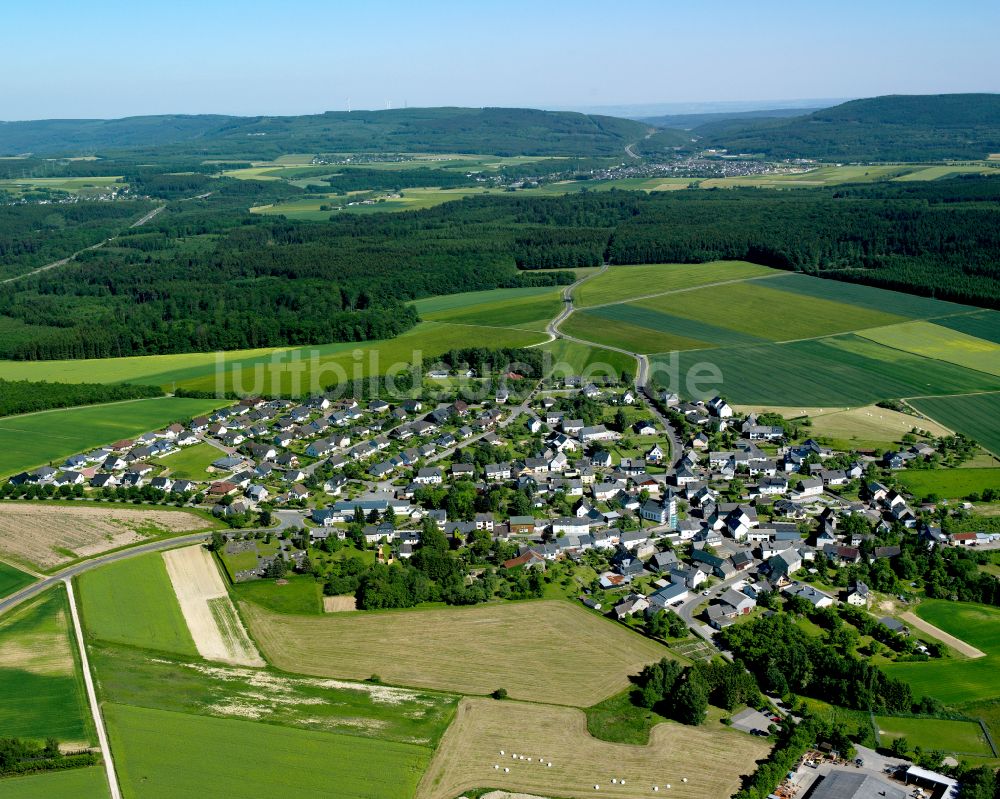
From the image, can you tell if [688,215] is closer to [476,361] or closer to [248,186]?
[476,361]

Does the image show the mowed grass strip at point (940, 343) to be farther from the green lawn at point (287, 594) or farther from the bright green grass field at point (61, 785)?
the bright green grass field at point (61, 785)

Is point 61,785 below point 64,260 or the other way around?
below

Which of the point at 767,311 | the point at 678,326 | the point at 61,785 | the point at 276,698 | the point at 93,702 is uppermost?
the point at 767,311

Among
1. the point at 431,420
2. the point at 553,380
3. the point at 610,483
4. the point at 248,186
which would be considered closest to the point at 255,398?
the point at 431,420

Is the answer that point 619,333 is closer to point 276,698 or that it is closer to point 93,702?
point 276,698

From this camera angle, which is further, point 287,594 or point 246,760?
point 287,594

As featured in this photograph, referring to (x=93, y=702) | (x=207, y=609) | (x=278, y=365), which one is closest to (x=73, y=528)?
(x=207, y=609)
